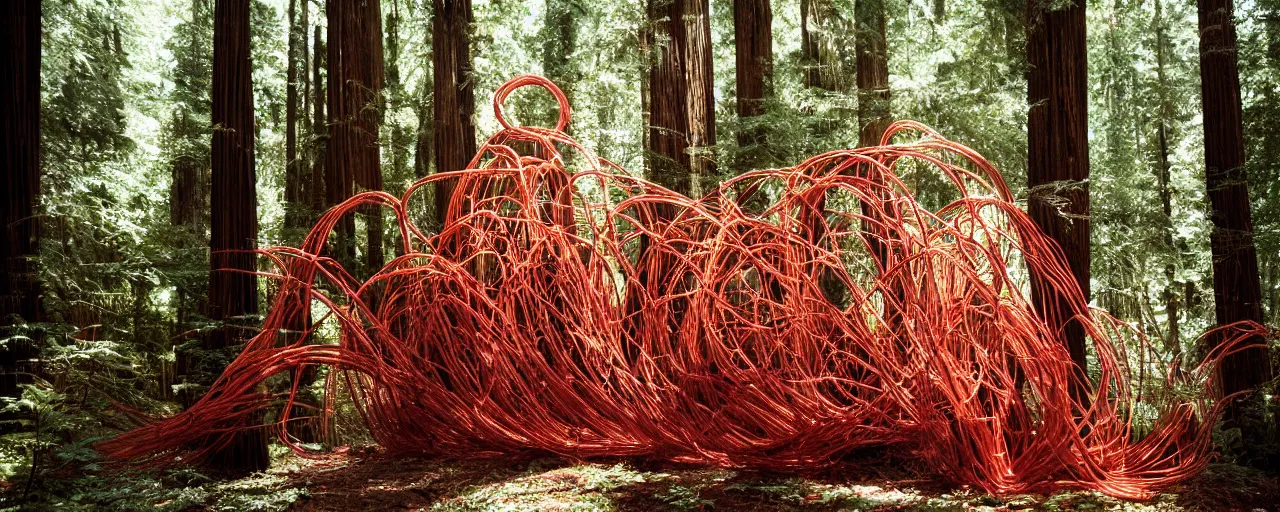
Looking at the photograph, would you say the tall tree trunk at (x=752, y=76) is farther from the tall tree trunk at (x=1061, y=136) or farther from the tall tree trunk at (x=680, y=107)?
the tall tree trunk at (x=1061, y=136)

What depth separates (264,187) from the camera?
1467cm

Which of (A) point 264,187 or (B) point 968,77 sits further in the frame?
(A) point 264,187

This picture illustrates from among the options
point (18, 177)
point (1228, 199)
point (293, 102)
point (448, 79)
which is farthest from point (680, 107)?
point (293, 102)

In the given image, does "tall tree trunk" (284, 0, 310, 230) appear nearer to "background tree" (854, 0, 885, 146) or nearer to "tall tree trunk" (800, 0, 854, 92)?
"tall tree trunk" (800, 0, 854, 92)

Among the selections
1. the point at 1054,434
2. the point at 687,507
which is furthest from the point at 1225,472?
the point at 687,507

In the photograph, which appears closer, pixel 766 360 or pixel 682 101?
pixel 766 360

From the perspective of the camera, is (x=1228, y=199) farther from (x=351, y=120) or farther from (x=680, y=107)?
(x=351, y=120)

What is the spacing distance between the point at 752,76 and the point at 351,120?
3815 mm

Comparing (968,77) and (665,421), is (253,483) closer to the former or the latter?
(665,421)

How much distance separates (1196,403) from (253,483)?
595 centimetres

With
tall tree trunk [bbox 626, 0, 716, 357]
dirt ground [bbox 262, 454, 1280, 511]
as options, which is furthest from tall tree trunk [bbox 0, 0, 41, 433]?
tall tree trunk [bbox 626, 0, 716, 357]

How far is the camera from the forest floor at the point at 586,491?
4504 mm

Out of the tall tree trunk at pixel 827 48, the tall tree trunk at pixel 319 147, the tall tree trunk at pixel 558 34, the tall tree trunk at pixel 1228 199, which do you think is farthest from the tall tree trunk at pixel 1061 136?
the tall tree trunk at pixel 558 34

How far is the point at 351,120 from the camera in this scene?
8.09 m
